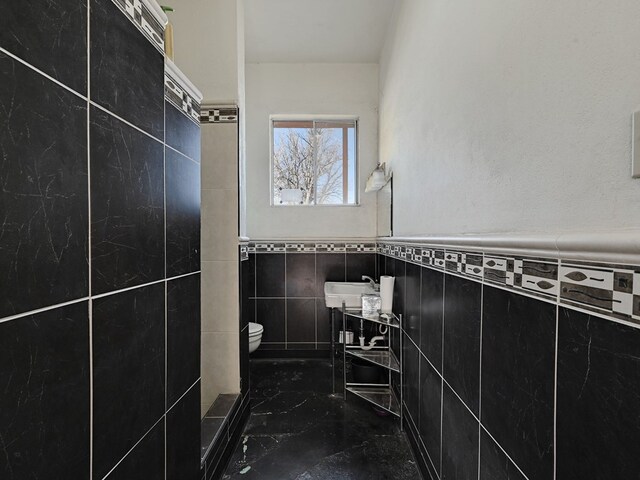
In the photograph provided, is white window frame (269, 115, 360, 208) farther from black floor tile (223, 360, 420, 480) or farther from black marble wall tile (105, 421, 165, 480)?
black marble wall tile (105, 421, 165, 480)

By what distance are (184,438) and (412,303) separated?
49.8 inches

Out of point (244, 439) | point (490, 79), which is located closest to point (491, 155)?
point (490, 79)

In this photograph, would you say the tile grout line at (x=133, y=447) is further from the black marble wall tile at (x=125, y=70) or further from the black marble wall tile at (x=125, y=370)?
the black marble wall tile at (x=125, y=70)

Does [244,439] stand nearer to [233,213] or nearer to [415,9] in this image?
[233,213]

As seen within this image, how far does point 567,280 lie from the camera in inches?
26.9

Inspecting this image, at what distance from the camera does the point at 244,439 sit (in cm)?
197

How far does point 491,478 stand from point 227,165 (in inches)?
75.9

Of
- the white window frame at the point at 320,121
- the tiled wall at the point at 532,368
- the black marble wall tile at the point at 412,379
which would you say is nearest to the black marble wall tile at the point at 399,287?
the black marble wall tile at the point at 412,379

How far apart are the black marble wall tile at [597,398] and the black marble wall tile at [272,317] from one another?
2.74 metres

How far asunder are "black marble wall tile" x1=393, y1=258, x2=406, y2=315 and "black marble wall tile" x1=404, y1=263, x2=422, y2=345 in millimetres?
103

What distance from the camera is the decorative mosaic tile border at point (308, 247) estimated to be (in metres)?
3.26

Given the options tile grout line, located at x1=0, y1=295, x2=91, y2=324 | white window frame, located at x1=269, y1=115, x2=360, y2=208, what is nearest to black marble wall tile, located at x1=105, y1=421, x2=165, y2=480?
tile grout line, located at x1=0, y1=295, x2=91, y2=324

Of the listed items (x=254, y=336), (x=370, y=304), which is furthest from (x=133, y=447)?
(x=254, y=336)

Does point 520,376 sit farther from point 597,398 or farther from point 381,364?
point 381,364
